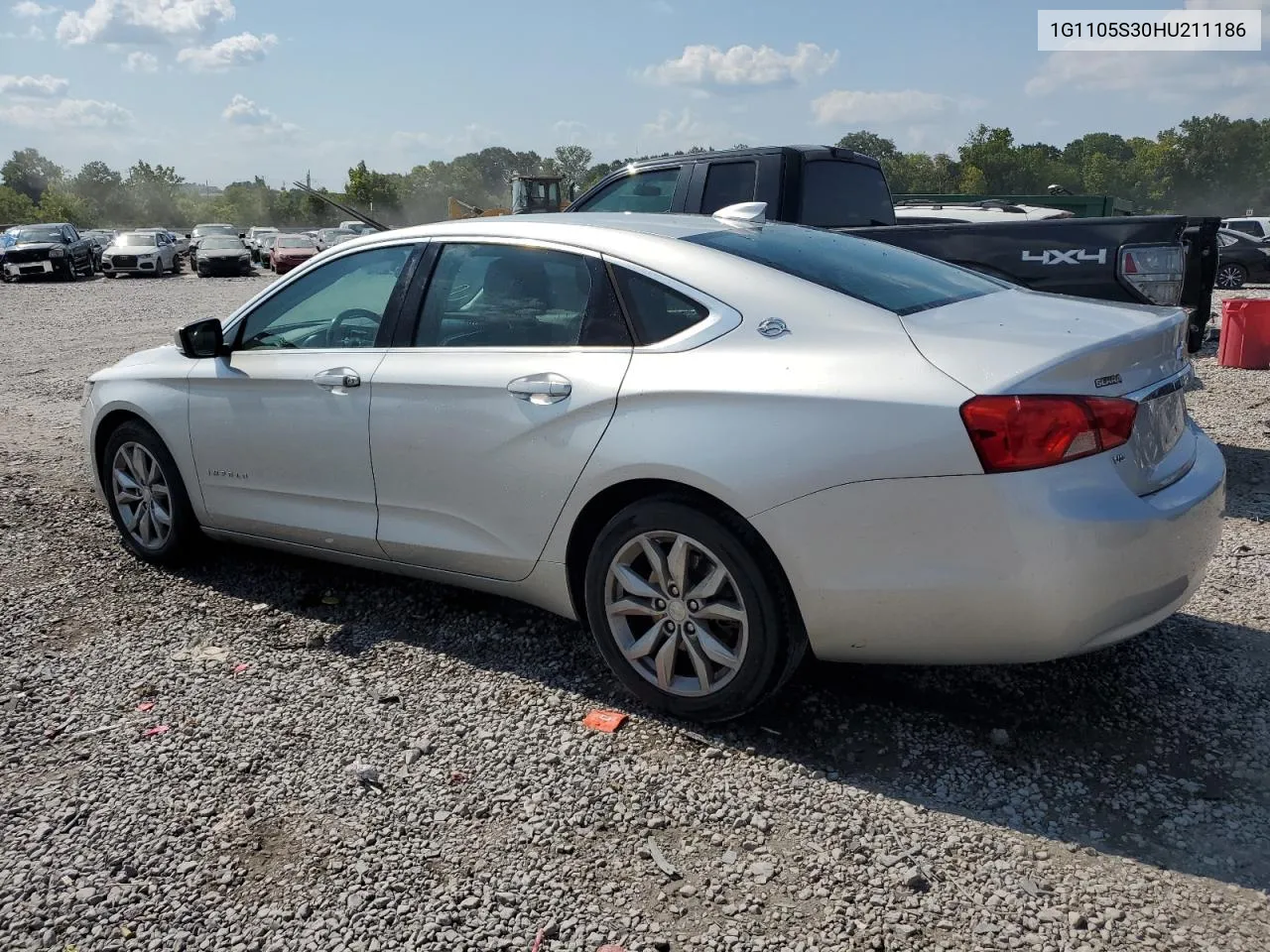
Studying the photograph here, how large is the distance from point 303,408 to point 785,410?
2.18m

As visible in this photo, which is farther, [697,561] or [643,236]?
[643,236]

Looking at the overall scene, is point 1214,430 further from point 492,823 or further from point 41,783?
point 41,783

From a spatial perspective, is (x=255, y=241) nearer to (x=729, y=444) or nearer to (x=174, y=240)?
(x=174, y=240)

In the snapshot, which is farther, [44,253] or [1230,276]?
[44,253]

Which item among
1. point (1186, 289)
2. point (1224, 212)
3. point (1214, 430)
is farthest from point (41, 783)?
point (1224, 212)

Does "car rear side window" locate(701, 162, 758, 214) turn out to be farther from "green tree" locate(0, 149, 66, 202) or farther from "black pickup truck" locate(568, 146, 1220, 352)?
"green tree" locate(0, 149, 66, 202)

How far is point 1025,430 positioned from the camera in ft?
9.17

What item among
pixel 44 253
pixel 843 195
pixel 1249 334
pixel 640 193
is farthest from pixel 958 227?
pixel 44 253

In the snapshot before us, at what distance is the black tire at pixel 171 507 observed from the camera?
492cm

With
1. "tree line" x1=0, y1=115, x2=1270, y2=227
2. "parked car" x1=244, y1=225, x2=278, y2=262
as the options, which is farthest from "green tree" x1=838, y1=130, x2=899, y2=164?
"parked car" x1=244, y1=225, x2=278, y2=262

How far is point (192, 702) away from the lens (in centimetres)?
374

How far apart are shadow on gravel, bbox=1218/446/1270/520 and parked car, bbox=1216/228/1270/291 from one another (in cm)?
1871

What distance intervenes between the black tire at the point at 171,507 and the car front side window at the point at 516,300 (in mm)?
1670

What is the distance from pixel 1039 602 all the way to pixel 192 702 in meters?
2.85
